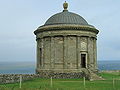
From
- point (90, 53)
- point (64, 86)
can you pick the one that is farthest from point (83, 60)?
point (64, 86)

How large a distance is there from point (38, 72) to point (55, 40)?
18.1 feet

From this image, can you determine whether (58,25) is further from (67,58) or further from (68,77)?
(68,77)

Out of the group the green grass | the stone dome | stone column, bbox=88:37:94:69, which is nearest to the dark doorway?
stone column, bbox=88:37:94:69

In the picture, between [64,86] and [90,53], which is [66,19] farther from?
[64,86]

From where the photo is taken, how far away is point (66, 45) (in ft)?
119

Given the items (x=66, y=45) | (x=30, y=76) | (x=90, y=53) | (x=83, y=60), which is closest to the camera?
(x=30, y=76)

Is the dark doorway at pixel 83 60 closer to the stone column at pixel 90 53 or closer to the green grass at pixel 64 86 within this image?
the stone column at pixel 90 53

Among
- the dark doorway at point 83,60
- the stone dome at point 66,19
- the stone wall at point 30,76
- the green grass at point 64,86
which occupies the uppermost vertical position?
the stone dome at point 66,19

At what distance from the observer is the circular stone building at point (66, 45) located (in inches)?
1427

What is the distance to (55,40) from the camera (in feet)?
121

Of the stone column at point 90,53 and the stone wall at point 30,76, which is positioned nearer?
→ the stone wall at point 30,76

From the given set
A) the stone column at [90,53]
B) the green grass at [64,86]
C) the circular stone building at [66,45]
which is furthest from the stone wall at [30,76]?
the green grass at [64,86]

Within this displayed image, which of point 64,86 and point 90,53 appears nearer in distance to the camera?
point 64,86

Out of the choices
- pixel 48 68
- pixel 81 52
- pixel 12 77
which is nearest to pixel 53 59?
pixel 48 68
